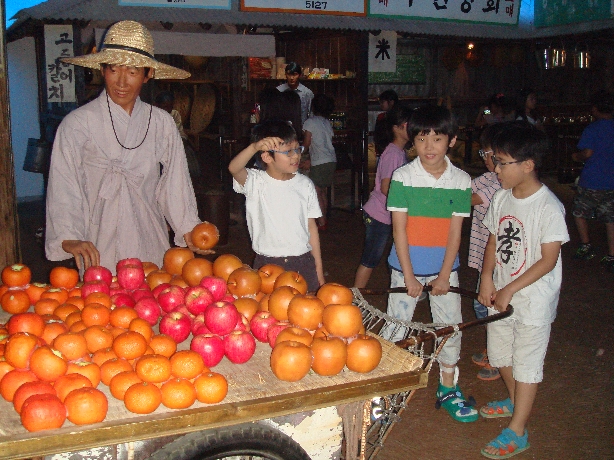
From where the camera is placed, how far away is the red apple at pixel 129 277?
2707mm

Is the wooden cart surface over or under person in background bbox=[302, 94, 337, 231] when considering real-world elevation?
under

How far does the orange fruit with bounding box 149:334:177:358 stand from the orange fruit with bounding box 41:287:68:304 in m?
0.69

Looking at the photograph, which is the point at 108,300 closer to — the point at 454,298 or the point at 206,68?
the point at 454,298

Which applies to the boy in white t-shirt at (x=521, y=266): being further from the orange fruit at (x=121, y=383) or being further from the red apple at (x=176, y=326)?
the orange fruit at (x=121, y=383)

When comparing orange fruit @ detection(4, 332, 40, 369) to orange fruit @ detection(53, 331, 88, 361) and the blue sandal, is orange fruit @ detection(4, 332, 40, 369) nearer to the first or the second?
orange fruit @ detection(53, 331, 88, 361)

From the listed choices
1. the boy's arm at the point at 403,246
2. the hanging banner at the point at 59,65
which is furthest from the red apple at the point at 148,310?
the hanging banner at the point at 59,65

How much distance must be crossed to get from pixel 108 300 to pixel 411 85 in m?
15.6

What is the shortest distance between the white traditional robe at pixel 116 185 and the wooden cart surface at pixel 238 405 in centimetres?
141

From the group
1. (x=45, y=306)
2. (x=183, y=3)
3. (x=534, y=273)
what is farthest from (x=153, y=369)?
(x=183, y=3)

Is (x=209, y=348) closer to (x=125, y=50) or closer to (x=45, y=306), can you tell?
(x=45, y=306)

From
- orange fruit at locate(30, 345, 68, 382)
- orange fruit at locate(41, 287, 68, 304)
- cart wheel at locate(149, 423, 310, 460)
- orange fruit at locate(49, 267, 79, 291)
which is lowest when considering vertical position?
cart wheel at locate(149, 423, 310, 460)

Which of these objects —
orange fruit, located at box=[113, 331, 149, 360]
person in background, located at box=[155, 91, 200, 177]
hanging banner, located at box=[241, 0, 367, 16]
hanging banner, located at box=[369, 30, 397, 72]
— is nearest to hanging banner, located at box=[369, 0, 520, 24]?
hanging banner, located at box=[241, 0, 367, 16]

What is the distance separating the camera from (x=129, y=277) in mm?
2707

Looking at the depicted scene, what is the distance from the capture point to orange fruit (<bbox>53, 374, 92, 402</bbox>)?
6.18 ft
